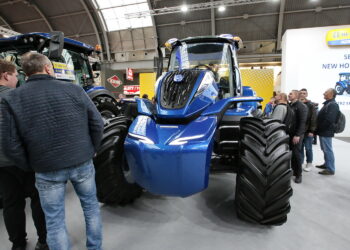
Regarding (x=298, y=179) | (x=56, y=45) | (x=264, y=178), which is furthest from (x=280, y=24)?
(x=264, y=178)

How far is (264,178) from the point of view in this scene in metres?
2.03

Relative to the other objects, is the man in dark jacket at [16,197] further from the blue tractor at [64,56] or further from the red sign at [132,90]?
the red sign at [132,90]

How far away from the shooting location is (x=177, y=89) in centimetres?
244

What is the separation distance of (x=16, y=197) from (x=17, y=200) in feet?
0.10

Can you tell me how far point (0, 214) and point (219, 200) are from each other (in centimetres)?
270

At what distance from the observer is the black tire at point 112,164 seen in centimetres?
233

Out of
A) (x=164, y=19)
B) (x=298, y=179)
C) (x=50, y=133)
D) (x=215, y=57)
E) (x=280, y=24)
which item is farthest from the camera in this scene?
(x=164, y=19)

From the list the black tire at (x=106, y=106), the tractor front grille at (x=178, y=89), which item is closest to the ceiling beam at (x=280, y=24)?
the black tire at (x=106, y=106)

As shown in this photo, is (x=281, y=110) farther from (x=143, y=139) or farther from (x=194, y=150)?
(x=143, y=139)

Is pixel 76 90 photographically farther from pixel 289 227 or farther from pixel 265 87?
pixel 265 87

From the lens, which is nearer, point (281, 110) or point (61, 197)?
point (61, 197)

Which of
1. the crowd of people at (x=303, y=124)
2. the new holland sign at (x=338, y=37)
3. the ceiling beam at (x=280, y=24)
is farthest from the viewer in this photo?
the ceiling beam at (x=280, y=24)

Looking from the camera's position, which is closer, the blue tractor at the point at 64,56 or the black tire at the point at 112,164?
the black tire at the point at 112,164

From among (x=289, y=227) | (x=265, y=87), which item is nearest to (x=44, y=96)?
(x=289, y=227)
